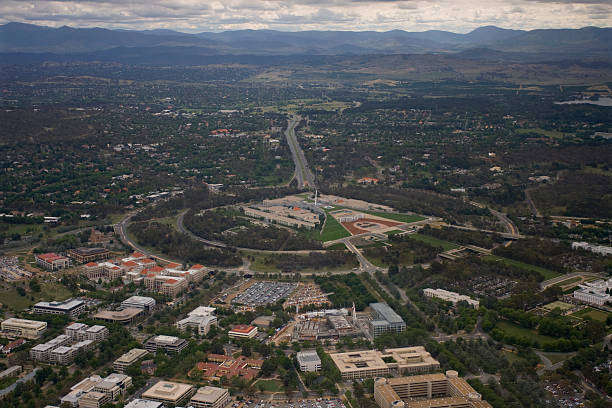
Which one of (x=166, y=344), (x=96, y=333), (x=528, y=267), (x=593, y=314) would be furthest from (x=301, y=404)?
(x=528, y=267)

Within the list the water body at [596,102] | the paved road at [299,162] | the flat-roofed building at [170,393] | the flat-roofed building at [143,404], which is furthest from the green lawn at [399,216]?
the water body at [596,102]

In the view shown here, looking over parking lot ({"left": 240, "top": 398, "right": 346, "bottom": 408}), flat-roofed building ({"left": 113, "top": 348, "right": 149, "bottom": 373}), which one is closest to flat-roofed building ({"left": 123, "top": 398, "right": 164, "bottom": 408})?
parking lot ({"left": 240, "top": 398, "right": 346, "bottom": 408})

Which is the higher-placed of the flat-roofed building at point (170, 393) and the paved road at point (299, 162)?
the paved road at point (299, 162)

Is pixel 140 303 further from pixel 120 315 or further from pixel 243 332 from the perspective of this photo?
pixel 243 332

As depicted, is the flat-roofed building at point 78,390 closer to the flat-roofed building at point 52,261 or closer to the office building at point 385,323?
the office building at point 385,323

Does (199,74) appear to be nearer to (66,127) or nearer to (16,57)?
(16,57)

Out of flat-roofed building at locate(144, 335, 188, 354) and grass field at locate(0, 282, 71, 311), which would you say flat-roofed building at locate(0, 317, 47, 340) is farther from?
flat-roofed building at locate(144, 335, 188, 354)
